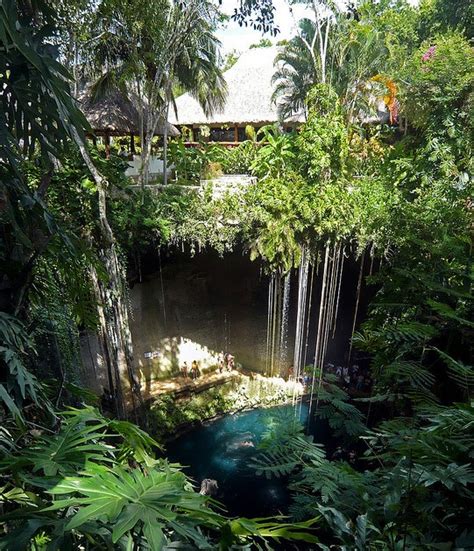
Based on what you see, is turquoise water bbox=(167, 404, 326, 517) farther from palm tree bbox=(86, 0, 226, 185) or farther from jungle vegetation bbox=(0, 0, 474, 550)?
palm tree bbox=(86, 0, 226, 185)

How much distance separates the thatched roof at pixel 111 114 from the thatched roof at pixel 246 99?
3.72 m

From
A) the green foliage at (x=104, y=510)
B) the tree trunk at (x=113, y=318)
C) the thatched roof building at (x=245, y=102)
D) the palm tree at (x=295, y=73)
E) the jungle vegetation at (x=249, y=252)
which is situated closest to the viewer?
the green foliage at (x=104, y=510)

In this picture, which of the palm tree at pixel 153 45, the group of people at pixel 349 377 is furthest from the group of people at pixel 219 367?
the palm tree at pixel 153 45

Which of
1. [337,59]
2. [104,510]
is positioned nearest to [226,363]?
[337,59]

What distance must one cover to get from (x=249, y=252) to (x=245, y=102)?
7.94m

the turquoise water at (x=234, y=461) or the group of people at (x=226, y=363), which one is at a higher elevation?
the group of people at (x=226, y=363)

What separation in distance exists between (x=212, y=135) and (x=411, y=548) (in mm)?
16844

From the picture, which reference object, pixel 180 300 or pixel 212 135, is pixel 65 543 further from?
pixel 212 135

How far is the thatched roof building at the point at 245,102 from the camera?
43.4ft

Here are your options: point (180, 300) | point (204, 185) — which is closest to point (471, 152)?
point (204, 185)

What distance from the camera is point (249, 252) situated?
294 inches

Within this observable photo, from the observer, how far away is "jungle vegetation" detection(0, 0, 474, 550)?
49.2 inches

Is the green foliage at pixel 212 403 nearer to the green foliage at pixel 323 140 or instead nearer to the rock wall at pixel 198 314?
the rock wall at pixel 198 314

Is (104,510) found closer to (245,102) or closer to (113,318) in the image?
(113,318)
